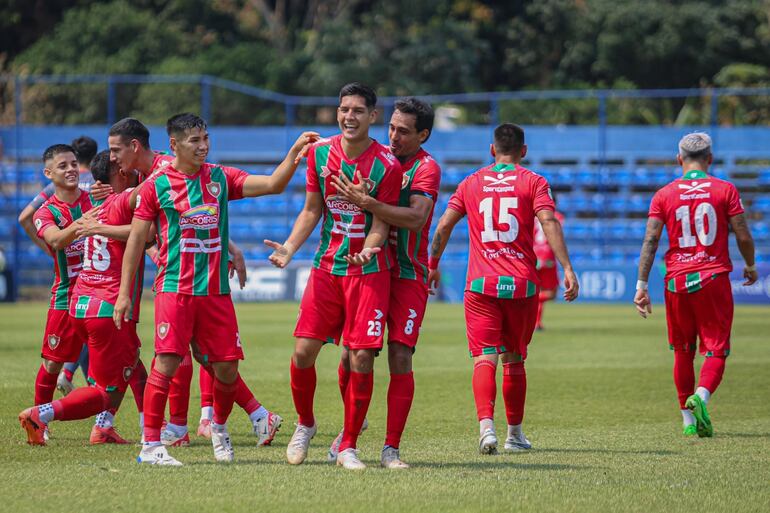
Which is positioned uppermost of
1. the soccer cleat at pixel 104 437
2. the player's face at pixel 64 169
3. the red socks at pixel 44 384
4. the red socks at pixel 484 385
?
the player's face at pixel 64 169

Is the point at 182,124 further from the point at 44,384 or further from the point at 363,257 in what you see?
the point at 44,384

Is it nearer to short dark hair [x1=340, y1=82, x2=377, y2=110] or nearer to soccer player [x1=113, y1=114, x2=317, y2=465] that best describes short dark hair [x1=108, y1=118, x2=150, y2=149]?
soccer player [x1=113, y1=114, x2=317, y2=465]

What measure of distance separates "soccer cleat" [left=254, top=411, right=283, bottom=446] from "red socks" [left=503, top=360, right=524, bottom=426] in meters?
1.60

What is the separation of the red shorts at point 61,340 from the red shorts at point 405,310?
271 centimetres

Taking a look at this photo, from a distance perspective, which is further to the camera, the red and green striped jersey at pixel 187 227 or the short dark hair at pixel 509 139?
the short dark hair at pixel 509 139

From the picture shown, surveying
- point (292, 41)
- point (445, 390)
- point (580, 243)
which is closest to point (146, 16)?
point (292, 41)

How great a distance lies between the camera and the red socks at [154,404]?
293 inches

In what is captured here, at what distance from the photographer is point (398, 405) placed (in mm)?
7598

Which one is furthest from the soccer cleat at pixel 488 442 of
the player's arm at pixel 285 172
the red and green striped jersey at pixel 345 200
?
the player's arm at pixel 285 172

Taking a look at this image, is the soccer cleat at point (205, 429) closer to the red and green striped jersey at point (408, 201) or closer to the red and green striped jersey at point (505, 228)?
the red and green striped jersey at point (505, 228)

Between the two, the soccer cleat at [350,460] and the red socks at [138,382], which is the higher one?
the red socks at [138,382]

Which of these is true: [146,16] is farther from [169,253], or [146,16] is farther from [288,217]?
[169,253]

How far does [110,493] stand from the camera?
6.52 meters

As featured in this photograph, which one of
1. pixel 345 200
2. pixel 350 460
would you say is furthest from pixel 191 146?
pixel 350 460
